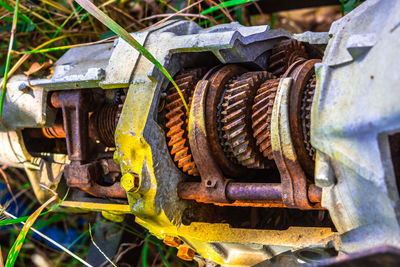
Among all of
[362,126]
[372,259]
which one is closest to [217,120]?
[362,126]

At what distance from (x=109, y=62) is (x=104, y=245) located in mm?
823

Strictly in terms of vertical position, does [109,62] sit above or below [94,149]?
above

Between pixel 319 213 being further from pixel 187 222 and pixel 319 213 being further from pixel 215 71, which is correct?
pixel 215 71

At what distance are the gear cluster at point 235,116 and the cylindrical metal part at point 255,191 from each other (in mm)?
93

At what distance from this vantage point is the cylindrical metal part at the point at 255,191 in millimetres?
1247

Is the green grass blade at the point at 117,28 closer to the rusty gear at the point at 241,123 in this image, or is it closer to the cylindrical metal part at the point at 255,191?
the rusty gear at the point at 241,123

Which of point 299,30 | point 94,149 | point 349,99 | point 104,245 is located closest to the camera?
point 349,99

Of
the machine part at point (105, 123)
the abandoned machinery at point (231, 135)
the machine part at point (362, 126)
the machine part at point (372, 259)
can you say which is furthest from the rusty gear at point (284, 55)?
the machine part at point (372, 259)

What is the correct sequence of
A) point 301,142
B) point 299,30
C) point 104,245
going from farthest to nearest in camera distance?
1. point 299,30
2. point 104,245
3. point 301,142

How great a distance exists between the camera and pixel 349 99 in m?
1.01

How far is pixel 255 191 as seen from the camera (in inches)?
50.0

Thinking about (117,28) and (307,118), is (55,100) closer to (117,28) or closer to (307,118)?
(117,28)

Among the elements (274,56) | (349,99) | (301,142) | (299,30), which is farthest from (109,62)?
(299,30)

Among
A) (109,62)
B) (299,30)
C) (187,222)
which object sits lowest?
(187,222)
